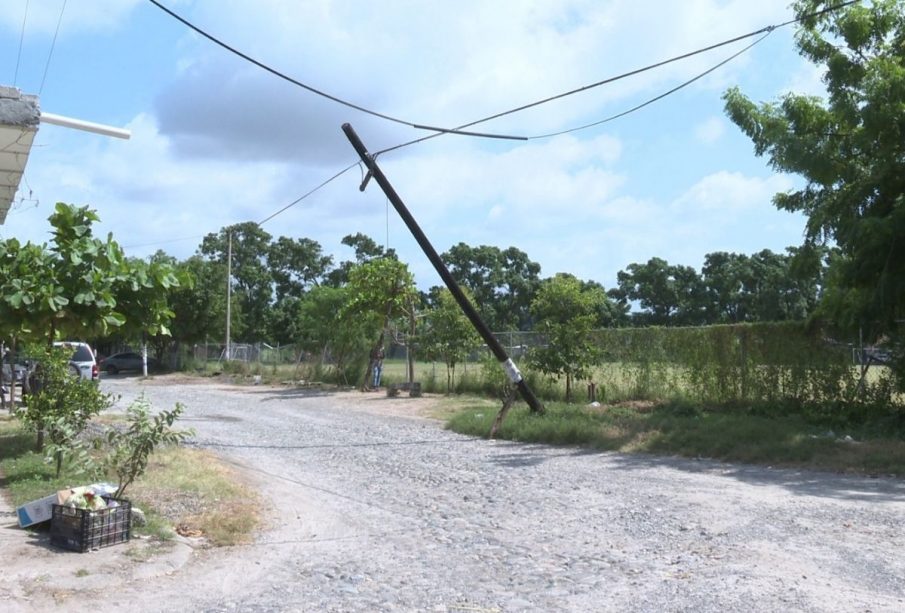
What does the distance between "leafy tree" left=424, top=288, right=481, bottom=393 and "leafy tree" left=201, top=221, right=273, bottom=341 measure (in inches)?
1555

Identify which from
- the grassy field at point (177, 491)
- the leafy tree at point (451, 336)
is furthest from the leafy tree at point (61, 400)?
the leafy tree at point (451, 336)

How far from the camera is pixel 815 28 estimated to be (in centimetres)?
1712

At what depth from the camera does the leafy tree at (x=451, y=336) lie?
27250mm

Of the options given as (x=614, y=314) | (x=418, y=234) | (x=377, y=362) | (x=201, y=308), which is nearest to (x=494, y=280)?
(x=614, y=314)

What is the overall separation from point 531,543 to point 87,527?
12.9ft

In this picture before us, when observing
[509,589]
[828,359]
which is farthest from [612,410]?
[509,589]

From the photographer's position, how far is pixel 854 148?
55.1 feet

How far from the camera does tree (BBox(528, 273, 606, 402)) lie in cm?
2211

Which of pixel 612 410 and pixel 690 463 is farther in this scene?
pixel 612 410

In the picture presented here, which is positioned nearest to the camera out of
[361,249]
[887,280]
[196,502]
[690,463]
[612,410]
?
[196,502]

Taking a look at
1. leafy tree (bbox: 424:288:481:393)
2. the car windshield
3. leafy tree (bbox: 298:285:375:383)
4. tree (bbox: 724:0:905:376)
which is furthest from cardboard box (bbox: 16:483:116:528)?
leafy tree (bbox: 298:285:375:383)

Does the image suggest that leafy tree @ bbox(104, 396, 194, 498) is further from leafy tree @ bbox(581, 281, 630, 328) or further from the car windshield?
leafy tree @ bbox(581, 281, 630, 328)

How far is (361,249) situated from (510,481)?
61.5 meters

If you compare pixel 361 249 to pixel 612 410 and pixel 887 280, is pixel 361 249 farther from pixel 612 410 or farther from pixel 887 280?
pixel 887 280
